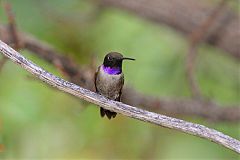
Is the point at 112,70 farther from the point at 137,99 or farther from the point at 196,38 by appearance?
the point at 196,38

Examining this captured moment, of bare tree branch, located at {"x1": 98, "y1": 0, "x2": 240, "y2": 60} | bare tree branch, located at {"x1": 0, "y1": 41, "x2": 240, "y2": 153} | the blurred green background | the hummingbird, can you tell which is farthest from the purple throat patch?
bare tree branch, located at {"x1": 98, "y1": 0, "x2": 240, "y2": 60}

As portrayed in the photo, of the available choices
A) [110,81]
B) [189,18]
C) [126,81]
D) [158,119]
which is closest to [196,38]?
[189,18]

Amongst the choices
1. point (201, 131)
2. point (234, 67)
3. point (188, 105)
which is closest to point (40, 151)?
point (188, 105)

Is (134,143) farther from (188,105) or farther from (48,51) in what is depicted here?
(48,51)

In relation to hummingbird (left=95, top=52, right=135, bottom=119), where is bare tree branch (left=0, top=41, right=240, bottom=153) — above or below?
below

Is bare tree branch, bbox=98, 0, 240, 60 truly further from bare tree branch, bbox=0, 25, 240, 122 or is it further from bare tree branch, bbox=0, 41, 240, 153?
bare tree branch, bbox=0, 41, 240, 153

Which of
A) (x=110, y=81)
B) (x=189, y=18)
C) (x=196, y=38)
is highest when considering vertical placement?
(x=189, y=18)
